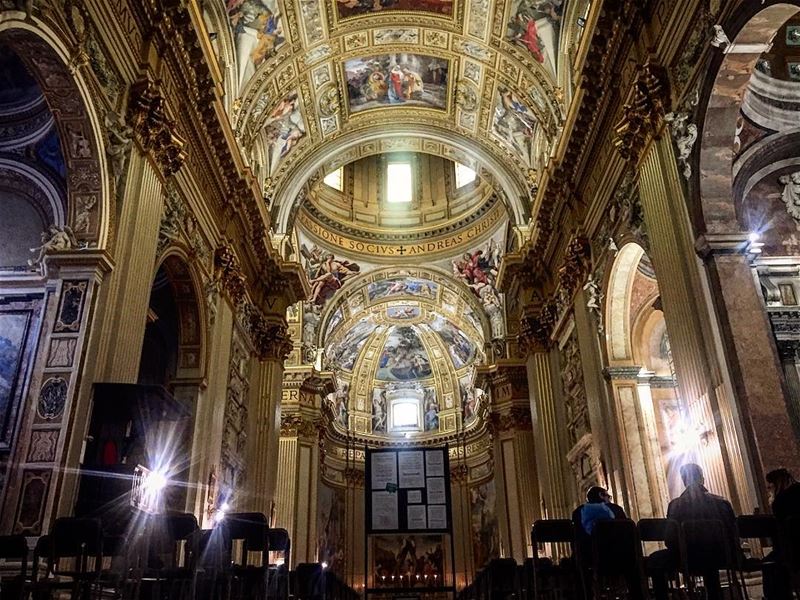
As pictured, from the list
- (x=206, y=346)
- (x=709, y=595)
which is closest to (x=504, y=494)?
(x=206, y=346)

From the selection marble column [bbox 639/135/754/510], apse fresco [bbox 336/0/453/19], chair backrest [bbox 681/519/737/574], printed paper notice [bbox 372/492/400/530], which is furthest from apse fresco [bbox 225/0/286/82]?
printed paper notice [bbox 372/492/400/530]

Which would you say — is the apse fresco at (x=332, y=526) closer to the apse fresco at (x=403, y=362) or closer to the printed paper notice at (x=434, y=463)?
the printed paper notice at (x=434, y=463)

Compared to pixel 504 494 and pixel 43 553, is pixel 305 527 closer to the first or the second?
pixel 504 494

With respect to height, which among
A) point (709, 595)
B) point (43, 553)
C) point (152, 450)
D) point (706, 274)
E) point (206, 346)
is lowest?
point (709, 595)

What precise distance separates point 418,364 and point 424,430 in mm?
2799

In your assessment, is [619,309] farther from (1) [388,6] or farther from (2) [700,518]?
(1) [388,6]

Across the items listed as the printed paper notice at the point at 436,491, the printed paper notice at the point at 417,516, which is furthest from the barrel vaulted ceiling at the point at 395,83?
the printed paper notice at the point at 417,516

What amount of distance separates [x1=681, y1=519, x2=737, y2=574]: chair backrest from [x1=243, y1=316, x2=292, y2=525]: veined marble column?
1009 cm

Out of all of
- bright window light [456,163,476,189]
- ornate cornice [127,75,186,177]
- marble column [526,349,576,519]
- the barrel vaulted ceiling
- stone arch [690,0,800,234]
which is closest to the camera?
stone arch [690,0,800,234]

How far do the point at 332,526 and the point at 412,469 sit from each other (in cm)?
537

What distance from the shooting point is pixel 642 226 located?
9.02 m

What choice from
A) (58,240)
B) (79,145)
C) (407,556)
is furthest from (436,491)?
(79,145)

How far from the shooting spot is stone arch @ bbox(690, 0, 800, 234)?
6770mm

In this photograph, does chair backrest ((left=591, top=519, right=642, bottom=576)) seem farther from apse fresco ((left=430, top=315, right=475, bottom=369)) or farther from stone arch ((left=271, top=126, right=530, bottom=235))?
apse fresco ((left=430, top=315, right=475, bottom=369))
